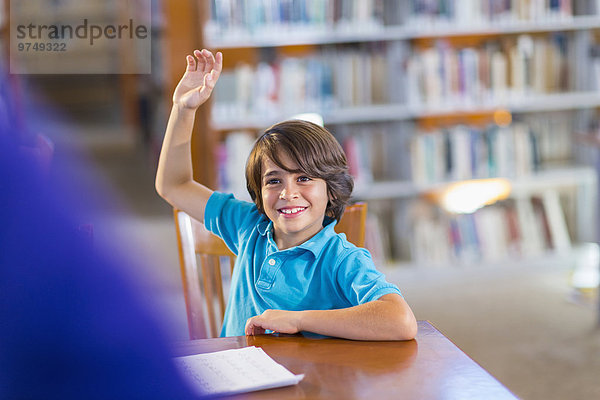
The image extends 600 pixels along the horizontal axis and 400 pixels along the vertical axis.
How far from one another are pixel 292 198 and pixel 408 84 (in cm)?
236

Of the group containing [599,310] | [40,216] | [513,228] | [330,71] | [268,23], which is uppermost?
[268,23]

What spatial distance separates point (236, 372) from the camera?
3.03ft

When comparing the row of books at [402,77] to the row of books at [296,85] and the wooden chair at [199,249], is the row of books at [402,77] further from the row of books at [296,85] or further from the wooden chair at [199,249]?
the wooden chair at [199,249]

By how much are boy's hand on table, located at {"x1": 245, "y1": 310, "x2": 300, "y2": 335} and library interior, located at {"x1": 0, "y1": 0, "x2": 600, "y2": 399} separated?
2017 millimetres

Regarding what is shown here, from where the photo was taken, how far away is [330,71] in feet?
11.2

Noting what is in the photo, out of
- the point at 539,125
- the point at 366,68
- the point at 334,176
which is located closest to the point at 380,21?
the point at 366,68

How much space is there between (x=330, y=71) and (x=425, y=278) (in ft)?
3.67

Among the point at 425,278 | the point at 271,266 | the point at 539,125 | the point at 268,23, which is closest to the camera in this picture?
the point at 271,266

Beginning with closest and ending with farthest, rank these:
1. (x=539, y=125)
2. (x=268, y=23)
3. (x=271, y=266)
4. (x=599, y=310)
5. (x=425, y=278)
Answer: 1. (x=271, y=266)
2. (x=599, y=310)
3. (x=268, y=23)
4. (x=425, y=278)
5. (x=539, y=125)

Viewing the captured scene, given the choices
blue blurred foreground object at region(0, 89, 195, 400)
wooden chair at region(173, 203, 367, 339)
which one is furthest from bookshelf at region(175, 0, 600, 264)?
blue blurred foreground object at region(0, 89, 195, 400)

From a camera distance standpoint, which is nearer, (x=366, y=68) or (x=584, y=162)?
(x=366, y=68)

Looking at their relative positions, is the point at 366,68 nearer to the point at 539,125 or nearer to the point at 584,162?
the point at 539,125

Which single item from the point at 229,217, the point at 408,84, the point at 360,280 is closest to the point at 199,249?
the point at 229,217

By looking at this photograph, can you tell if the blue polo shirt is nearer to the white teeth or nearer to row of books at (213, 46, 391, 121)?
the white teeth
